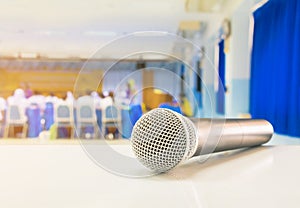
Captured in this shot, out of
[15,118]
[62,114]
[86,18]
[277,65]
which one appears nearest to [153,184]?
[277,65]

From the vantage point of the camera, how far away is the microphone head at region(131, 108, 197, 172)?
50 centimetres

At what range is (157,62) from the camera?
0.98m

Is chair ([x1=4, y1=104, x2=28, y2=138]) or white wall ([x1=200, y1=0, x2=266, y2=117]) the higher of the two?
white wall ([x1=200, y1=0, x2=266, y2=117])

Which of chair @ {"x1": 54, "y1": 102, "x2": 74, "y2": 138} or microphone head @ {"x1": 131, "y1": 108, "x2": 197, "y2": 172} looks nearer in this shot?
microphone head @ {"x1": 131, "y1": 108, "x2": 197, "y2": 172}

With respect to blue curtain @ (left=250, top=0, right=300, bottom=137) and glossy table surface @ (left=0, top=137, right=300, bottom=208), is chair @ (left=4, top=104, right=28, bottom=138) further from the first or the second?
glossy table surface @ (left=0, top=137, right=300, bottom=208)

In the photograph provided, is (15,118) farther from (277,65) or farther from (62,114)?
Result: (277,65)

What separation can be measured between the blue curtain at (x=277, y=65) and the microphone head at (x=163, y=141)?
212 cm

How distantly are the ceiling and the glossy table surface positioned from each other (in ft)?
14.7

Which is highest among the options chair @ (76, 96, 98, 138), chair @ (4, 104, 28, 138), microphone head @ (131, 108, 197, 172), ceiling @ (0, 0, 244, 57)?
ceiling @ (0, 0, 244, 57)

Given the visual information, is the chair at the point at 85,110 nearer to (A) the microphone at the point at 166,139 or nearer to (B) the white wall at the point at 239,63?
(A) the microphone at the point at 166,139

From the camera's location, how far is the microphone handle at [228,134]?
23.4 inches

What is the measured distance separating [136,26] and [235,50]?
120 inches

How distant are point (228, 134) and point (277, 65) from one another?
2.94m

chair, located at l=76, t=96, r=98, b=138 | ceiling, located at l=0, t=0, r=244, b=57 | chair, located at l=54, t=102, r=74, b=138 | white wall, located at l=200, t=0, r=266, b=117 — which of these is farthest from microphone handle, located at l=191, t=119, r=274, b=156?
chair, located at l=54, t=102, r=74, b=138
